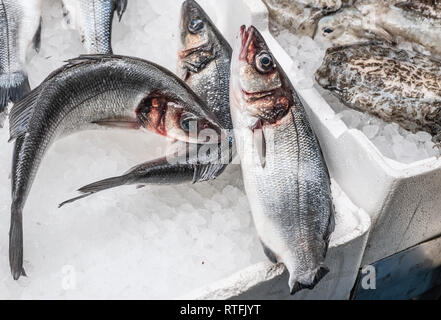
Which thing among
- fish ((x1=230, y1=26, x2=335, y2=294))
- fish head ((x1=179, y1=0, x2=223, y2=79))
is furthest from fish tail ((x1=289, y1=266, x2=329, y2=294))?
fish head ((x1=179, y1=0, x2=223, y2=79))

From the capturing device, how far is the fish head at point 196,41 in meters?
2.49

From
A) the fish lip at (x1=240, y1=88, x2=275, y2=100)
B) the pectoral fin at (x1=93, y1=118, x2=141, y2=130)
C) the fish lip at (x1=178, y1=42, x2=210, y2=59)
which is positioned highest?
the fish lip at (x1=240, y1=88, x2=275, y2=100)

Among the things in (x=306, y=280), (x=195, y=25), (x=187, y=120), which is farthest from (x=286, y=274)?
(x=195, y=25)

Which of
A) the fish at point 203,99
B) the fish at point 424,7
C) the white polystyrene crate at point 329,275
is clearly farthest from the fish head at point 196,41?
the fish at point 424,7

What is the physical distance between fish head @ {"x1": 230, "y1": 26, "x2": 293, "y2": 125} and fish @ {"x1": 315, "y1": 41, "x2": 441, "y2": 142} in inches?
13.9

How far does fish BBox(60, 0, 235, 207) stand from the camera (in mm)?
2016

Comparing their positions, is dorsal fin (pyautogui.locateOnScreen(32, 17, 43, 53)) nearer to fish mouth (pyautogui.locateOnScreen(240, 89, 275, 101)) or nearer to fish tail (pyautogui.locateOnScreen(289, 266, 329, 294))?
fish mouth (pyautogui.locateOnScreen(240, 89, 275, 101))

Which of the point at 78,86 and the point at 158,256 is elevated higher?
the point at 78,86

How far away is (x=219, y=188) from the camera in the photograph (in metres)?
2.37

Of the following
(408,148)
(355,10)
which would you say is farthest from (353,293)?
(355,10)

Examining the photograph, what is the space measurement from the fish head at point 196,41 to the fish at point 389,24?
25.4 inches
